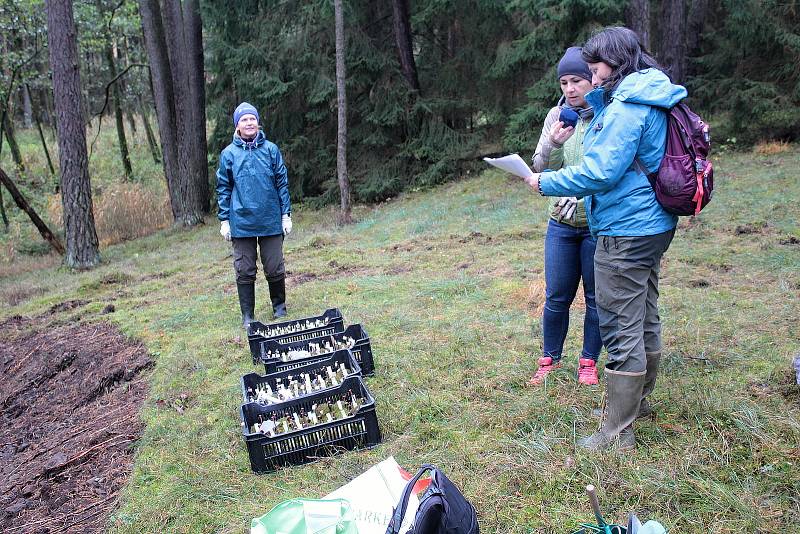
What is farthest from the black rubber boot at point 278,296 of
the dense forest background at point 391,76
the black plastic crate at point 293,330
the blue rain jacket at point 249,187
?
the dense forest background at point 391,76

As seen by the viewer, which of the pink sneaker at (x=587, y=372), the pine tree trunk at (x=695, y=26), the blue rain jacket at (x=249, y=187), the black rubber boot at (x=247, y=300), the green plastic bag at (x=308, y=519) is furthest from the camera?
the pine tree trunk at (x=695, y=26)

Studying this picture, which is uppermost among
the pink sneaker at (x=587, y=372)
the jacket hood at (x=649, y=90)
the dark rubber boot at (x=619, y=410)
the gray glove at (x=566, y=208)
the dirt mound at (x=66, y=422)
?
the jacket hood at (x=649, y=90)

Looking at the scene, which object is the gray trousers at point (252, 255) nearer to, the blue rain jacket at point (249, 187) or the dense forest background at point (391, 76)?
the blue rain jacket at point (249, 187)

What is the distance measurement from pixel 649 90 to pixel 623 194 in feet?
1.43

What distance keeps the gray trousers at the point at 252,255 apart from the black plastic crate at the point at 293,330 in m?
0.81

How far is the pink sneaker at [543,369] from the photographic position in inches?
147

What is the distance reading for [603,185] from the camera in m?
2.55

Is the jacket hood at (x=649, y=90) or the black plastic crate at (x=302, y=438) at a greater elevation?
the jacket hood at (x=649, y=90)

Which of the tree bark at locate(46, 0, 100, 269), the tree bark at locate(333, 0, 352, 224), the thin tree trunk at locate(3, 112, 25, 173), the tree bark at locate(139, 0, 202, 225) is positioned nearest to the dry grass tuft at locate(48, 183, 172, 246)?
the tree bark at locate(139, 0, 202, 225)

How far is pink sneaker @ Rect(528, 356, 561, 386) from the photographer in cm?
372

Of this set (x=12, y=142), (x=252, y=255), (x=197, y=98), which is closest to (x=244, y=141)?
(x=252, y=255)

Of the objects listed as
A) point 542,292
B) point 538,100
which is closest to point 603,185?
point 542,292

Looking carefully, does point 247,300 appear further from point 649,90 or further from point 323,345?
point 649,90

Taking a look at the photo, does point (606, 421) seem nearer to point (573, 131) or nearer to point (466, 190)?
point (573, 131)
